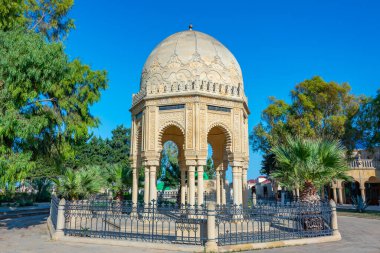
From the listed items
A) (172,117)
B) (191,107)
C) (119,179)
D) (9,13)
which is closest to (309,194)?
(191,107)

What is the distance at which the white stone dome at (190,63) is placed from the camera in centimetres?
1648

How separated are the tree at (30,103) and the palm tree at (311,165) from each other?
9.64 metres

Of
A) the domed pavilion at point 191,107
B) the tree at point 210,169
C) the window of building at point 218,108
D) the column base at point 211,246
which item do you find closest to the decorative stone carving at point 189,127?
the domed pavilion at point 191,107

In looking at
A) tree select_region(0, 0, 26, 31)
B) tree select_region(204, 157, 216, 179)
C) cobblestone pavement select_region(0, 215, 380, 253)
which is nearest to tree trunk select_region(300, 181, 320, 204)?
cobblestone pavement select_region(0, 215, 380, 253)

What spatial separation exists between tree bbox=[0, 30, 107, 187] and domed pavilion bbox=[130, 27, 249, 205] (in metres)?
3.60

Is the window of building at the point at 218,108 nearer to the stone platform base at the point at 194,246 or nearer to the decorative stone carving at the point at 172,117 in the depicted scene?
the decorative stone carving at the point at 172,117

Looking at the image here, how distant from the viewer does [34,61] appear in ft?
36.8

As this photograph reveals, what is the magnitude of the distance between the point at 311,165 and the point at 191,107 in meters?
6.37

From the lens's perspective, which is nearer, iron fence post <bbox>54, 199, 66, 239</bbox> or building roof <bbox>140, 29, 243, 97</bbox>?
iron fence post <bbox>54, 199, 66, 239</bbox>

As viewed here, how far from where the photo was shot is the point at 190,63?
16.5m

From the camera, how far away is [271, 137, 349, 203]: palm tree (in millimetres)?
11969

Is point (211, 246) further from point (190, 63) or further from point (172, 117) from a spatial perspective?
point (190, 63)

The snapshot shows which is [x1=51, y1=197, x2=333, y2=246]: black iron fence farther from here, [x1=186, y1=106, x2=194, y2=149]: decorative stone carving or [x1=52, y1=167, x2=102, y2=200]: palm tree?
[x1=186, y1=106, x2=194, y2=149]: decorative stone carving

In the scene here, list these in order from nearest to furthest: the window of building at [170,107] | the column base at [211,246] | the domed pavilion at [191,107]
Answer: the column base at [211,246], the domed pavilion at [191,107], the window of building at [170,107]
